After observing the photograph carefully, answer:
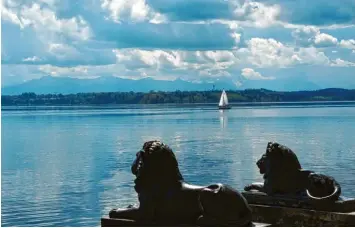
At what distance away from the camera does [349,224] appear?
34.1ft

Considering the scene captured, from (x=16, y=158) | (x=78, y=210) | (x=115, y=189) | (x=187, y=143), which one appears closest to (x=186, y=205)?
(x=78, y=210)

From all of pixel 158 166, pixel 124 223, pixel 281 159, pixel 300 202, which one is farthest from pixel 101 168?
pixel 158 166

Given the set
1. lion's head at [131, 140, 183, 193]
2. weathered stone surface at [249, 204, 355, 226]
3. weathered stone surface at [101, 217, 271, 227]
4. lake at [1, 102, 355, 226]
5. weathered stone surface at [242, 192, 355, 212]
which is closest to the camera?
lion's head at [131, 140, 183, 193]

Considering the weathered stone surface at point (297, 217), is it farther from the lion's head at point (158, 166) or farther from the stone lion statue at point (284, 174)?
A: the lion's head at point (158, 166)

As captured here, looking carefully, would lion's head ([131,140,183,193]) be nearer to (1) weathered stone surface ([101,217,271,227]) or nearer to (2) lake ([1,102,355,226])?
(1) weathered stone surface ([101,217,271,227])

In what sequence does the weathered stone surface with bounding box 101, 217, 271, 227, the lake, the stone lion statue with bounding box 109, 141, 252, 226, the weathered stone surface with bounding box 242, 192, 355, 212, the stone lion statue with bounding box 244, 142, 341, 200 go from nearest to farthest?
the stone lion statue with bounding box 109, 141, 252, 226, the weathered stone surface with bounding box 101, 217, 271, 227, the weathered stone surface with bounding box 242, 192, 355, 212, the stone lion statue with bounding box 244, 142, 341, 200, the lake

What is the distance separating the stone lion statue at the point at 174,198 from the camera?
30.4 feet

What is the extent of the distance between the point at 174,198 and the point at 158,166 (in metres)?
0.46

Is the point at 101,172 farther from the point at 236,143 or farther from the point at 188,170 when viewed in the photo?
the point at 236,143

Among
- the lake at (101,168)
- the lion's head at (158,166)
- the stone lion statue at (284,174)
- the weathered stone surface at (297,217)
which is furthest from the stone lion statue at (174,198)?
the lake at (101,168)

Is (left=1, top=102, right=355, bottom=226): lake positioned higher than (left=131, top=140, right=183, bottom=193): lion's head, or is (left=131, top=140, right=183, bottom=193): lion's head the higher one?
(left=131, top=140, right=183, bottom=193): lion's head

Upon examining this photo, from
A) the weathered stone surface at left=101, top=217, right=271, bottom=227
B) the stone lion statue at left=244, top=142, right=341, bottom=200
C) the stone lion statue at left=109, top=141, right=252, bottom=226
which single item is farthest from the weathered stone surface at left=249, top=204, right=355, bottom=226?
the stone lion statue at left=109, top=141, right=252, bottom=226

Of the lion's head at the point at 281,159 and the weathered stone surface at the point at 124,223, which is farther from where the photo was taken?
the lion's head at the point at 281,159

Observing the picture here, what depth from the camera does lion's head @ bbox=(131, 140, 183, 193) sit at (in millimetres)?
9680
